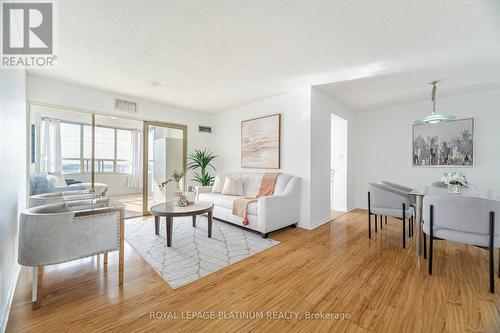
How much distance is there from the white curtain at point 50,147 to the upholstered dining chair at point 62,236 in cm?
199

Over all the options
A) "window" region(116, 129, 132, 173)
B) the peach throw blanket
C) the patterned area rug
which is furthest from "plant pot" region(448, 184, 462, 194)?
"window" region(116, 129, 132, 173)

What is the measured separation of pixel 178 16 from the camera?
1886 mm

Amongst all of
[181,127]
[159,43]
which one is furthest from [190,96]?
[159,43]

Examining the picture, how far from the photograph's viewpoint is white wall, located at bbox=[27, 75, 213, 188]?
3266mm

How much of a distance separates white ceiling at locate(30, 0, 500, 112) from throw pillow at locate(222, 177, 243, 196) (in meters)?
1.92

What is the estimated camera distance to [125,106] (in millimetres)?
4141

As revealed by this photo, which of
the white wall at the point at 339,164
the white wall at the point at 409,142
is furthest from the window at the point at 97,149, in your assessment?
the white wall at the point at 409,142

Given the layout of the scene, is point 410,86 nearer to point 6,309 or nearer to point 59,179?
point 6,309

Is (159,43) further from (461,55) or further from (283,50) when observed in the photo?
(461,55)

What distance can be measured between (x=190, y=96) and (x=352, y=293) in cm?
412

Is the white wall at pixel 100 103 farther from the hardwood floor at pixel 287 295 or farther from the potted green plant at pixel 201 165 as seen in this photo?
the hardwood floor at pixel 287 295

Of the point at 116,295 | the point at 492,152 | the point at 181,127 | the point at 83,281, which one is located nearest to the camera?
the point at 116,295

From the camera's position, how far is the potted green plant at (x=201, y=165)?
17.1ft

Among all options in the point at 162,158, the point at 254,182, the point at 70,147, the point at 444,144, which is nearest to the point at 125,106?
the point at 70,147
